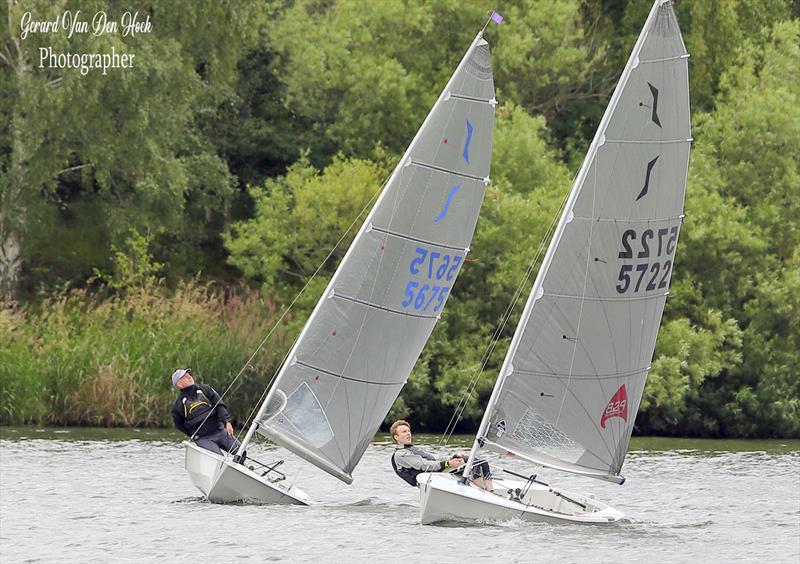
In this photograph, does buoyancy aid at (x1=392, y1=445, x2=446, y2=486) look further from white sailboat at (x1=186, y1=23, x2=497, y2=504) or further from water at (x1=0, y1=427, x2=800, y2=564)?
white sailboat at (x1=186, y1=23, x2=497, y2=504)

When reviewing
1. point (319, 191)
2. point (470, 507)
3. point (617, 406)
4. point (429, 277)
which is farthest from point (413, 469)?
point (319, 191)

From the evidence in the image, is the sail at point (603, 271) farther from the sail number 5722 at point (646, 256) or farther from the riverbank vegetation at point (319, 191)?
the riverbank vegetation at point (319, 191)

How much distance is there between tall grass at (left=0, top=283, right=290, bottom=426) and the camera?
33.4 meters

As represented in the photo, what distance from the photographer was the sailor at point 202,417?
23.2m

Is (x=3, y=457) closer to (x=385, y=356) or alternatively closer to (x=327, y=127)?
(x=385, y=356)

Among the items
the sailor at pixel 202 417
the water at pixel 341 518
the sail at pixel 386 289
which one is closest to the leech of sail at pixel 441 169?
→ the sail at pixel 386 289

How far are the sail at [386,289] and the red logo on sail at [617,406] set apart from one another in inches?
126

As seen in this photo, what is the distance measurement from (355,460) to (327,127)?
24.2 metres

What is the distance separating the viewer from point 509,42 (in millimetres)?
43688

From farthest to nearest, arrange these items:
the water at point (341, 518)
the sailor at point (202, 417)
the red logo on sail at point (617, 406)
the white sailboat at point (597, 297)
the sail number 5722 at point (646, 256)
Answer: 1. the sailor at point (202, 417)
2. the red logo on sail at point (617, 406)
3. the sail number 5722 at point (646, 256)
4. the white sailboat at point (597, 297)
5. the water at point (341, 518)

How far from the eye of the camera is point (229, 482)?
22.7 metres

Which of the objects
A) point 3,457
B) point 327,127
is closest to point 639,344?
point 3,457

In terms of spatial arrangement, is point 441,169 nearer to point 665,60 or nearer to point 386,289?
point 386,289

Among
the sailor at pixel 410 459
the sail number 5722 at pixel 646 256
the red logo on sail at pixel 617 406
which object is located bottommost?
the sailor at pixel 410 459
